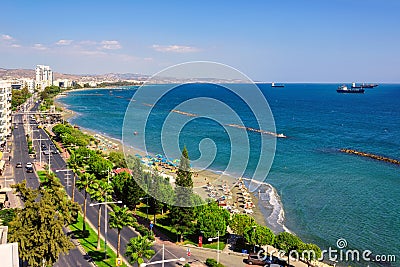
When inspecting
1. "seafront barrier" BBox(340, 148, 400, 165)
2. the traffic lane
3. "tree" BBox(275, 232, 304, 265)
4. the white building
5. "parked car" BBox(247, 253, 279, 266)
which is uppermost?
the white building

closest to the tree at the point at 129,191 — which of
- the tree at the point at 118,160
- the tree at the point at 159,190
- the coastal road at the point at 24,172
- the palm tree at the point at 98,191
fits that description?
the tree at the point at 159,190

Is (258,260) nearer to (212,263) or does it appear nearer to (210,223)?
(212,263)

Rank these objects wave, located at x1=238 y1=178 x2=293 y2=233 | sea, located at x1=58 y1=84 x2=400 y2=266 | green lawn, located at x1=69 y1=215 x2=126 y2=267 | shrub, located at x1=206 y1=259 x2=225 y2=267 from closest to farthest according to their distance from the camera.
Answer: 1. green lawn, located at x1=69 y1=215 x2=126 y2=267
2. shrub, located at x1=206 y1=259 x2=225 y2=267
3. sea, located at x1=58 y1=84 x2=400 y2=266
4. wave, located at x1=238 y1=178 x2=293 y2=233

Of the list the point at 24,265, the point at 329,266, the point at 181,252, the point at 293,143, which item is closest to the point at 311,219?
the point at 329,266

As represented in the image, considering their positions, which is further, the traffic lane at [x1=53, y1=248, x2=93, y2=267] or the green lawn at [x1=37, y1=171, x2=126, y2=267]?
the green lawn at [x1=37, y1=171, x2=126, y2=267]

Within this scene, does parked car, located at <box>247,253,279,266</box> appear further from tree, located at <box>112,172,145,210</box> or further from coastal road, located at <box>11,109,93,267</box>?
tree, located at <box>112,172,145,210</box>

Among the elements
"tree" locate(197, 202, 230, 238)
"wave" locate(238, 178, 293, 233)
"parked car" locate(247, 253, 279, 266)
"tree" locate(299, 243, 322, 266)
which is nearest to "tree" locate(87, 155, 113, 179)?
"tree" locate(197, 202, 230, 238)

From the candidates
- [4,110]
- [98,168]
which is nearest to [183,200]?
[98,168]

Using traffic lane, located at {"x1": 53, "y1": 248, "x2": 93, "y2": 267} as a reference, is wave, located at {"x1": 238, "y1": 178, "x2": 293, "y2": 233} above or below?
below
